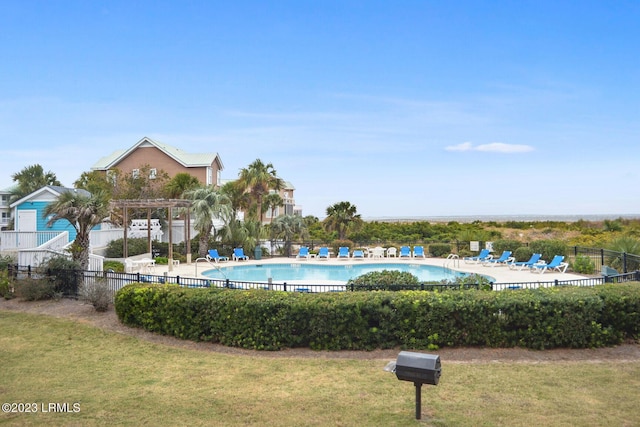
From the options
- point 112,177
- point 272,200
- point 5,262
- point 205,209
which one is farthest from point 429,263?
point 112,177

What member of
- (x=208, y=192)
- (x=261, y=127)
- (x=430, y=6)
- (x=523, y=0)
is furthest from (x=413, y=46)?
(x=208, y=192)

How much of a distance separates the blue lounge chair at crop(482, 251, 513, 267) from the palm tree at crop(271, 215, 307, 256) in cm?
1343

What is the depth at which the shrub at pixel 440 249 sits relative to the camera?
31234 millimetres

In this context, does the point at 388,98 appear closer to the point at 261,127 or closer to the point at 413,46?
the point at 413,46

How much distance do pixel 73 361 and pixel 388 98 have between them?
81.4 ft

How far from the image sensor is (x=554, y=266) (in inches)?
837

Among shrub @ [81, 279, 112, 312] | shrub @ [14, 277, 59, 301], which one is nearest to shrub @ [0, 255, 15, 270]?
shrub @ [14, 277, 59, 301]

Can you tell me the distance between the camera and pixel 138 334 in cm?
1072

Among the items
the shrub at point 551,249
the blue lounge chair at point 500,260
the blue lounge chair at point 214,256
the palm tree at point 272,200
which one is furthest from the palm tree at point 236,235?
the shrub at point 551,249

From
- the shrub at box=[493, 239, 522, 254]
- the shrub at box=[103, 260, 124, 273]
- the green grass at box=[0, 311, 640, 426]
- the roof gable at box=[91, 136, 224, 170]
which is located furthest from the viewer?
the roof gable at box=[91, 136, 224, 170]

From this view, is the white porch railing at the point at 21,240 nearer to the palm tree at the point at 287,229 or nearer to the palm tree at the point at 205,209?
the palm tree at the point at 205,209

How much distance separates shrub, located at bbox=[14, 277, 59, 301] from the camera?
14.5 m

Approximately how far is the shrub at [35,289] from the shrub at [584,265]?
867 inches

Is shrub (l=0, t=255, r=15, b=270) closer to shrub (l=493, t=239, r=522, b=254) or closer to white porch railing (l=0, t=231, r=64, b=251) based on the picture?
white porch railing (l=0, t=231, r=64, b=251)
